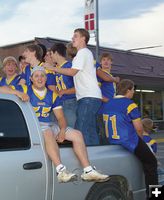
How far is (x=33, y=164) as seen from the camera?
392 centimetres

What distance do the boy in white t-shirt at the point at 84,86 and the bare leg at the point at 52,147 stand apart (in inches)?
33.9

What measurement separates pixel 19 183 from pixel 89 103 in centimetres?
165

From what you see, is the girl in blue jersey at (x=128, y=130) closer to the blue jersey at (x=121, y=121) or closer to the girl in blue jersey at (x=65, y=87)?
the blue jersey at (x=121, y=121)

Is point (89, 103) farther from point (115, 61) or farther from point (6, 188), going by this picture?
point (115, 61)

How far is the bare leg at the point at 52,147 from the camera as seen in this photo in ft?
13.3

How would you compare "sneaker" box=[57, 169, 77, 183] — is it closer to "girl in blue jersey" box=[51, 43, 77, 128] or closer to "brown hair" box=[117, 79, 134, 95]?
"girl in blue jersey" box=[51, 43, 77, 128]

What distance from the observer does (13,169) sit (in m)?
3.74

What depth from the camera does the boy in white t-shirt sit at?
5.03m

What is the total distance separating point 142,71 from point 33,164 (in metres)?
21.9

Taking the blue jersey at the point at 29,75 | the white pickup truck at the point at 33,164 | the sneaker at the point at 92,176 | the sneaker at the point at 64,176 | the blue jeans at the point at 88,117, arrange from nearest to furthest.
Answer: the white pickup truck at the point at 33,164 < the sneaker at the point at 64,176 < the sneaker at the point at 92,176 < the blue jeans at the point at 88,117 < the blue jersey at the point at 29,75

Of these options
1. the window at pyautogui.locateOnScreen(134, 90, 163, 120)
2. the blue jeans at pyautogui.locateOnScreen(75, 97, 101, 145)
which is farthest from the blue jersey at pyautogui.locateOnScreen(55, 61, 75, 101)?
the window at pyautogui.locateOnScreen(134, 90, 163, 120)

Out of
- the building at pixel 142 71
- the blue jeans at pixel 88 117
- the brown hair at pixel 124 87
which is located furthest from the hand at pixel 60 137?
the building at pixel 142 71

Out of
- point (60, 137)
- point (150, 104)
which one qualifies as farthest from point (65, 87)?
point (150, 104)

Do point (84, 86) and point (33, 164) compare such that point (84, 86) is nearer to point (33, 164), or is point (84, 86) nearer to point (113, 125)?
point (113, 125)
